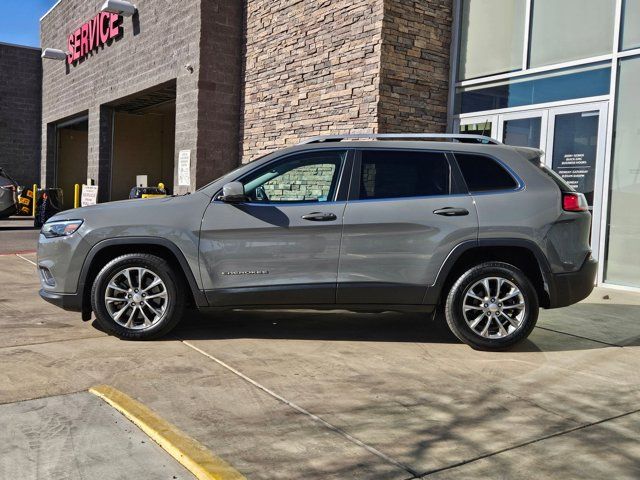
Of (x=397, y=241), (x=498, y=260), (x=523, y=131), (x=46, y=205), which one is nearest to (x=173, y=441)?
(x=397, y=241)

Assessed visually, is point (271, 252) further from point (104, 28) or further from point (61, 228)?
point (104, 28)

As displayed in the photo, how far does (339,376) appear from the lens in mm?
4543

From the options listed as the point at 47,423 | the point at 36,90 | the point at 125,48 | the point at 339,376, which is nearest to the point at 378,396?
the point at 339,376

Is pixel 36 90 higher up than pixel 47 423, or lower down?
higher up

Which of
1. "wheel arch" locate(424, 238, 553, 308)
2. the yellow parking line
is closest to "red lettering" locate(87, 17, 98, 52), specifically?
"wheel arch" locate(424, 238, 553, 308)

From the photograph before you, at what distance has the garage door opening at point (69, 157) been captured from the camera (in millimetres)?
24641

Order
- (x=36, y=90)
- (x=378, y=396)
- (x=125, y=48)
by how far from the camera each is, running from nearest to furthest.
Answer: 1. (x=378, y=396)
2. (x=125, y=48)
3. (x=36, y=90)

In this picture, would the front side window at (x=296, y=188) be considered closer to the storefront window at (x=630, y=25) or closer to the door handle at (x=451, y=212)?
the door handle at (x=451, y=212)

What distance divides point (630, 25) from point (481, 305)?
18.6ft

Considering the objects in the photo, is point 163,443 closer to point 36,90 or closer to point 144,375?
point 144,375

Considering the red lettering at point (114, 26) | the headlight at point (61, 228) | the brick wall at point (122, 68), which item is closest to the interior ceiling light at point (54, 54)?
the brick wall at point (122, 68)

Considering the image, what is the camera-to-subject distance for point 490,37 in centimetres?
1038

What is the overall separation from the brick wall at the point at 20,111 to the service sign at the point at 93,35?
7.98m

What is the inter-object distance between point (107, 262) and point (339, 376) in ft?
7.74
